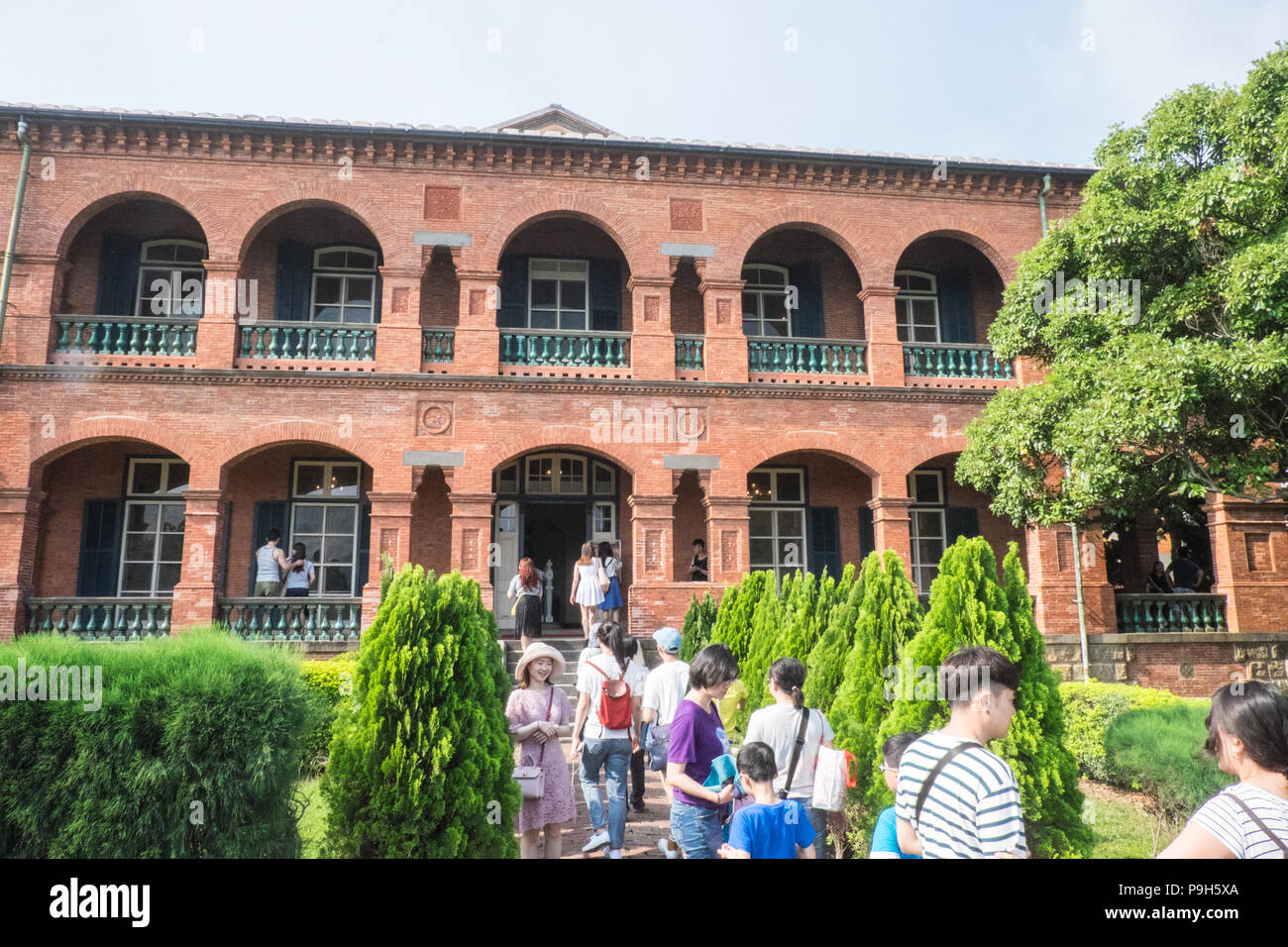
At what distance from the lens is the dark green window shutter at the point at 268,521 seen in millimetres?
14711

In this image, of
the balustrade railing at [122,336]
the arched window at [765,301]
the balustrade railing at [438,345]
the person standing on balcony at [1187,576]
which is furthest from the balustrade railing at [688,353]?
the person standing on balcony at [1187,576]

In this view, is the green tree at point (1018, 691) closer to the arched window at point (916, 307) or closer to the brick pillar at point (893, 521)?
the brick pillar at point (893, 521)

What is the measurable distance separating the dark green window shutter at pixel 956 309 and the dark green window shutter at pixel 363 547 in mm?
11802

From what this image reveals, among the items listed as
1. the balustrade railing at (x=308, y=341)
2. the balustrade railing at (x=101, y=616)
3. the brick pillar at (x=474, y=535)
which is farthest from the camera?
the balustrade railing at (x=308, y=341)

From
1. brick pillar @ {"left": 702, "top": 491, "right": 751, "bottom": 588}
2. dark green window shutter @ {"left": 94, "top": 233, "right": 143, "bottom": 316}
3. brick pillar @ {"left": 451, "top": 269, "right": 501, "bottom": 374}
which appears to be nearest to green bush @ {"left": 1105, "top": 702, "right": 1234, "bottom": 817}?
brick pillar @ {"left": 702, "top": 491, "right": 751, "bottom": 588}

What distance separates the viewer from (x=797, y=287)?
16672 millimetres

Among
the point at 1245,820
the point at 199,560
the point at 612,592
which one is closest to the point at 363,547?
the point at 199,560

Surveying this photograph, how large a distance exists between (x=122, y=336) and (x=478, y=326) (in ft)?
19.0

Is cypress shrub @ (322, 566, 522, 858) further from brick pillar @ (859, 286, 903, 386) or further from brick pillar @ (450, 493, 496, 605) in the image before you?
brick pillar @ (859, 286, 903, 386)

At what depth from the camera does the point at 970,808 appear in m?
2.59

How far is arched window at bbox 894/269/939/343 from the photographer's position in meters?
16.9
